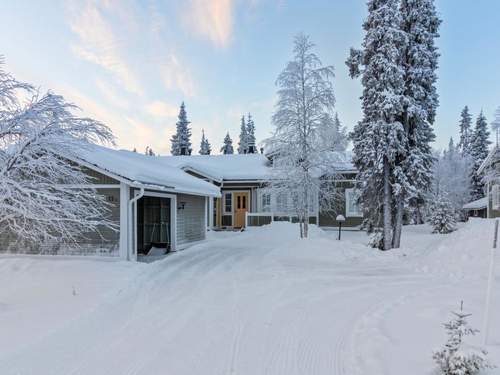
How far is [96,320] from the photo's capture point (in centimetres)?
559

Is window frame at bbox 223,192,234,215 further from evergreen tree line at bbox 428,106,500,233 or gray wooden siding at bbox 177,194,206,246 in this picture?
evergreen tree line at bbox 428,106,500,233

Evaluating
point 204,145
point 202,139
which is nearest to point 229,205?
point 204,145

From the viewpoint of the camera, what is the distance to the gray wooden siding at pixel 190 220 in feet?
45.4

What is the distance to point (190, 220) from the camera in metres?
14.7

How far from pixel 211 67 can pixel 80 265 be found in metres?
11.1

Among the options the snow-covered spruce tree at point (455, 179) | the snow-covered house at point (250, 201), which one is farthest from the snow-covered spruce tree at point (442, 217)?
the snow-covered spruce tree at point (455, 179)

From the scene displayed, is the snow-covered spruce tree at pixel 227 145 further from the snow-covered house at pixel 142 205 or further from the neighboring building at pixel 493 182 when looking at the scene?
the snow-covered house at pixel 142 205

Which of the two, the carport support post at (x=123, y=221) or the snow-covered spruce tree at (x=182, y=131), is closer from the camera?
the carport support post at (x=123, y=221)

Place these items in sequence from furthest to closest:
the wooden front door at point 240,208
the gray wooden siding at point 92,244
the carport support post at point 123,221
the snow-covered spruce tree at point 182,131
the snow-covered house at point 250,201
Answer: the snow-covered spruce tree at point 182,131 < the wooden front door at point 240,208 < the snow-covered house at point 250,201 < the gray wooden siding at point 92,244 < the carport support post at point 123,221

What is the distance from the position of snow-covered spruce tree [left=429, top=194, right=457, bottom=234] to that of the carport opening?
15.5 m

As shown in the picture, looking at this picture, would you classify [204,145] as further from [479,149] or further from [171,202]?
[171,202]

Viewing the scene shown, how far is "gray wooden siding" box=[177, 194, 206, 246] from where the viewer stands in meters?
13.9

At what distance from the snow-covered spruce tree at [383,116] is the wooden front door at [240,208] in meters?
9.06

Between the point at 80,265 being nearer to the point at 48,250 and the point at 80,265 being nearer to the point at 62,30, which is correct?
the point at 48,250
